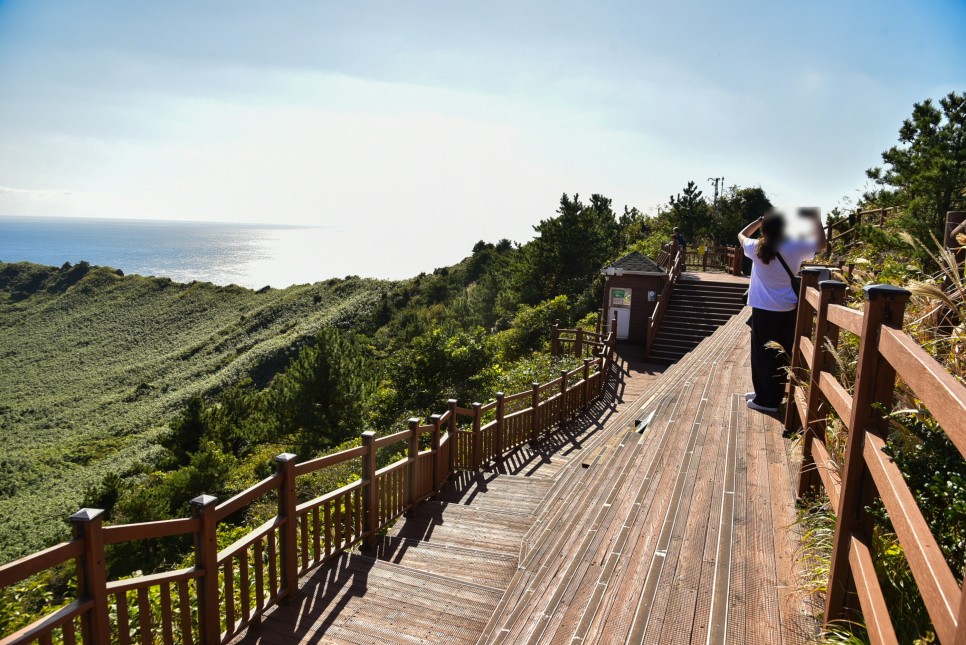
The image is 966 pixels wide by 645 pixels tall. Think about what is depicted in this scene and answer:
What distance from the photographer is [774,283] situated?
5.16 meters

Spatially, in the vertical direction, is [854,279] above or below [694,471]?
above

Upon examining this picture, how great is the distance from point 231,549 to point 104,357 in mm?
75944

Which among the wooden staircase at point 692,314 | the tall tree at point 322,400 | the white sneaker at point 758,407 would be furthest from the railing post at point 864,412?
the tall tree at point 322,400

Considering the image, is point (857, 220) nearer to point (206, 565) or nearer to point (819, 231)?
point (819, 231)

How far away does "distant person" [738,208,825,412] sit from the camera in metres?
4.80

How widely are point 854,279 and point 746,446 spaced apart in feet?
7.83

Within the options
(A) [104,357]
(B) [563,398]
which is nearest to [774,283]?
(B) [563,398]

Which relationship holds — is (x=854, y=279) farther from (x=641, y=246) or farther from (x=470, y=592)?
(x=641, y=246)

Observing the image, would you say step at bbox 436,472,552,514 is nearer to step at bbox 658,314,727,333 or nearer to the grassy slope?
step at bbox 658,314,727,333

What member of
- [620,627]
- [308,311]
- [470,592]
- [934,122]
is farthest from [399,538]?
[308,311]

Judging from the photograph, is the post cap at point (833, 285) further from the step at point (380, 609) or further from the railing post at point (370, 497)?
the railing post at point (370, 497)

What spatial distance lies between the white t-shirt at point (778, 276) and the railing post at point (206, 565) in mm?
4785

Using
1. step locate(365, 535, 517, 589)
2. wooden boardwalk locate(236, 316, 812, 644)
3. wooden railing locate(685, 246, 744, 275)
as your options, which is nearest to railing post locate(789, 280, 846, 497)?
wooden boardwalk locate(236, 316, 812, 644)

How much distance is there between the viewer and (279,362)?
48.2 m
